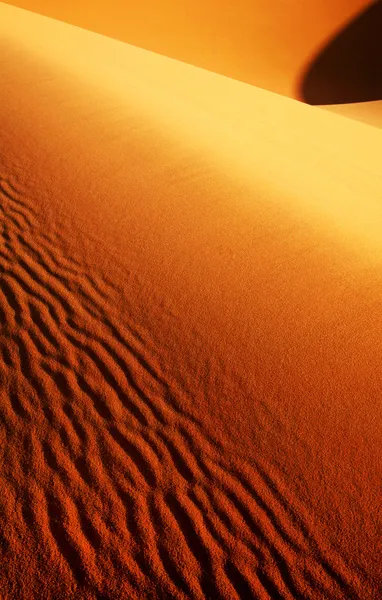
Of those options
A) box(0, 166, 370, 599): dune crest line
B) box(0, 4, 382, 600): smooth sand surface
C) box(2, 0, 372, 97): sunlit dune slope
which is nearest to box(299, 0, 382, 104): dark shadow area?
box(2, 0, 372, 97): sunlit dune slope

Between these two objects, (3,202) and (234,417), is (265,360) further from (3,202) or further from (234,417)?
(3,202)

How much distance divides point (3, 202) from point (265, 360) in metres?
3.12

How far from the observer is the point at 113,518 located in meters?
2.56

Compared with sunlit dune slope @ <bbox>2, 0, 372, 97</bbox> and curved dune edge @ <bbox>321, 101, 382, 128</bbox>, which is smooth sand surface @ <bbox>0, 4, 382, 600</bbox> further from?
sunlit dune slope @ <bbox>2, 0, 372, 97</bbox>

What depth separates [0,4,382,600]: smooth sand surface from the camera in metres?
2.44

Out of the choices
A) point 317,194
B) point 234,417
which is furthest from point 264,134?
point 234,417

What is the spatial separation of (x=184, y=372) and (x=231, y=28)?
1786 cm

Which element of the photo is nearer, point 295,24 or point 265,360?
point 265,360

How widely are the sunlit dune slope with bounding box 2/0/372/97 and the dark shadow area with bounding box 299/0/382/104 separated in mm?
363

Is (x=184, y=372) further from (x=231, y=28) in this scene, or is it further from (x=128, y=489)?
(x=231, y=28)

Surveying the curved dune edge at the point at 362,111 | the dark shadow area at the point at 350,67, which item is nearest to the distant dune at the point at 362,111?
the curved dune edge at the point at 362,111

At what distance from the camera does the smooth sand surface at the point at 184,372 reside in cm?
244

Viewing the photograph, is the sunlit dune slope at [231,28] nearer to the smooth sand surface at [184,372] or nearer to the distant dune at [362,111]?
the distant dune at [362,111]

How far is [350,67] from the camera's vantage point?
17516 millimetres
